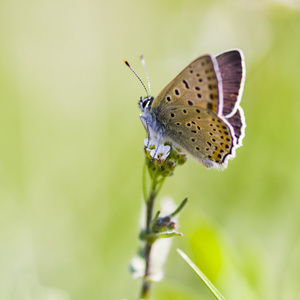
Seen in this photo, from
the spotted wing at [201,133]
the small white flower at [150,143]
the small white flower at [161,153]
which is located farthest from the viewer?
the small white flower at [150,143]

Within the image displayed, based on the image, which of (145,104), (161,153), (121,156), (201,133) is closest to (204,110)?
(201,133)

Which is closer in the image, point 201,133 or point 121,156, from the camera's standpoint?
point 201,133

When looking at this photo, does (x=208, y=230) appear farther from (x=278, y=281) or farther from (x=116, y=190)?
(x=116, y=190)

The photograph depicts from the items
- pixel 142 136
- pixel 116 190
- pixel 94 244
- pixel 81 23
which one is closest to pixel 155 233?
pixel 94 244

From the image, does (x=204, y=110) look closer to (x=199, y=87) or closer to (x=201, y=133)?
(x=199, y=87)

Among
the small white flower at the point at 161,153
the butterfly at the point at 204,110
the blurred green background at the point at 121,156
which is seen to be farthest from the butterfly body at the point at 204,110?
the blurred green background at the point at 121,156

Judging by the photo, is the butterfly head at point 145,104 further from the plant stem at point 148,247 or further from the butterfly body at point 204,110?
the plant stem at point 148,247
